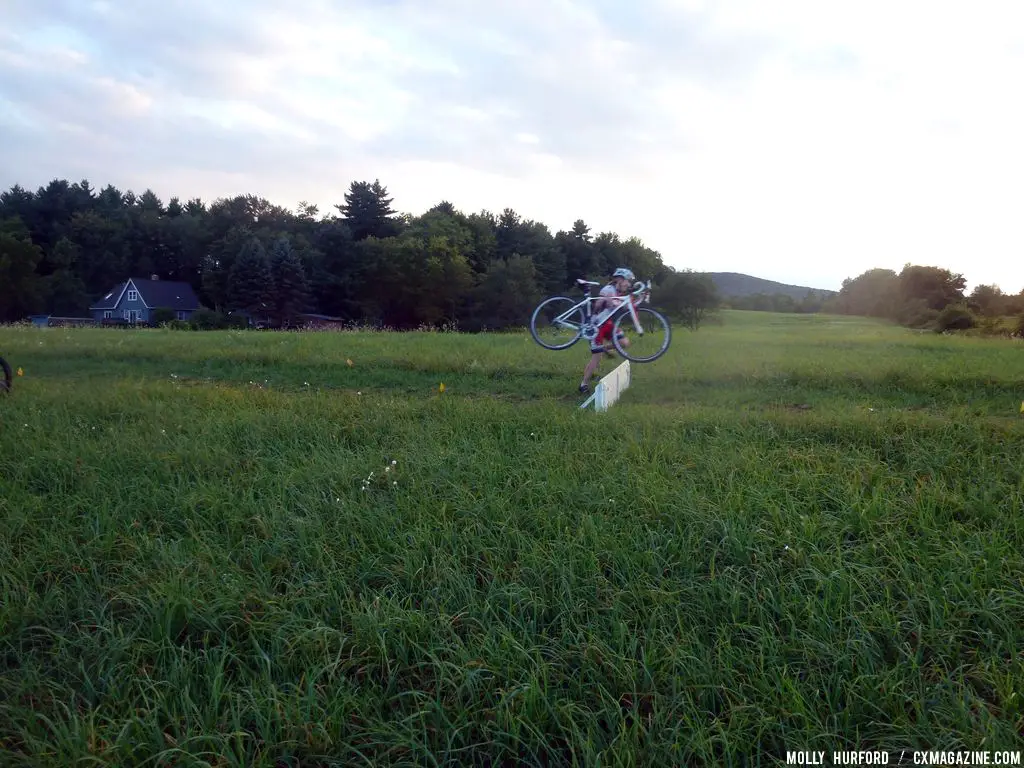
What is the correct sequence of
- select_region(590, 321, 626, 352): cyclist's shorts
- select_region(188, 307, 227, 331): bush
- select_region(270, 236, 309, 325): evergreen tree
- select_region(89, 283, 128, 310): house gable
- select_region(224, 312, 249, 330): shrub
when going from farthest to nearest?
1. select_region(89, 283, 128, 310): house gable
2. select_region(270, 236, 309, 325): evergreen tree
3. select_region(224, 312, 249, 330): shrub
4. select_region(188, 307, 227, 331): bush
5. select_region(590, 321, 626, 352): cyclist's shorts

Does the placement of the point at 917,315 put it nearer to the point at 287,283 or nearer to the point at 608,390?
the point at 608,390

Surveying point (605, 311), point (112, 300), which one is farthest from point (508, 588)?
point (112, 300)

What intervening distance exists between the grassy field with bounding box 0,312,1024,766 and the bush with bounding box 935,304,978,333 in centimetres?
840

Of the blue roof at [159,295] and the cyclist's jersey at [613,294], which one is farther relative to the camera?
the blue roof at [159,295]

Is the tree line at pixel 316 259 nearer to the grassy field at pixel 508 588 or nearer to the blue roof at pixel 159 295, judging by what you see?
the blue roof at pixel 159 295

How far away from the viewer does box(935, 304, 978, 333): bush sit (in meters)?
13.1

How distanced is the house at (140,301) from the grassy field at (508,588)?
154 feet

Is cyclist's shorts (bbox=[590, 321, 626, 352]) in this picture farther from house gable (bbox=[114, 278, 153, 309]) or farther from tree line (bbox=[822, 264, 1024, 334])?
house gable (bbox=[114, 278, 153, 309])

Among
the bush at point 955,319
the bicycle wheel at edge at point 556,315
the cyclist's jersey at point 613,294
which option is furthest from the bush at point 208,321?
the bush at point 955,319

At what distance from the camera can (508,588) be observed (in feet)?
10.2

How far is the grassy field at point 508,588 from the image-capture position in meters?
2.29

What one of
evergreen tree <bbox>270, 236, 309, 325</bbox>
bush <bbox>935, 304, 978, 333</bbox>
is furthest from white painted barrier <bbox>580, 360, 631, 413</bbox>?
evergreen tree <bbox>270, 236, 309, 325</bbox>

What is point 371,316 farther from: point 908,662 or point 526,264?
point 908,662

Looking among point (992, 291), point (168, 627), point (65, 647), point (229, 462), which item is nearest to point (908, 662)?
point (168, 627)
